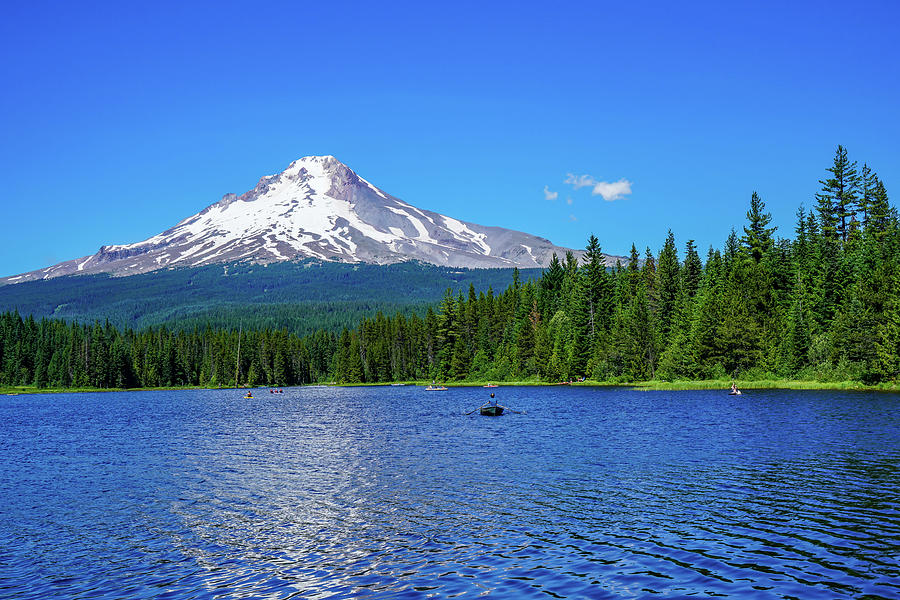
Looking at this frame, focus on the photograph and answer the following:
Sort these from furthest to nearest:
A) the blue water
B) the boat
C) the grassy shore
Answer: the grassy shore
the boat
the blue water

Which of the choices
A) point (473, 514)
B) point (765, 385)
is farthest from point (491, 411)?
point (765, 385)

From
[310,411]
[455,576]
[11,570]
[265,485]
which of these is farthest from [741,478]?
[310,411]

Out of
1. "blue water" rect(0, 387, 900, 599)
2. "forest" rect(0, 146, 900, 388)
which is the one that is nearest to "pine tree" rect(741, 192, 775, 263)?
"forest" rect(0, 146, 900, 388)

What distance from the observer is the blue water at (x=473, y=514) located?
71.1ft

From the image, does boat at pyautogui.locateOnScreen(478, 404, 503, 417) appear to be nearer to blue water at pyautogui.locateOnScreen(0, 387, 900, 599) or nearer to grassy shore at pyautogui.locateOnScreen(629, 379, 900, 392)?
blue water at pyautogui.locateOnScreen(0, 387, 900, 599)

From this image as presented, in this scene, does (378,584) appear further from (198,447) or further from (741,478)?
(198,447)

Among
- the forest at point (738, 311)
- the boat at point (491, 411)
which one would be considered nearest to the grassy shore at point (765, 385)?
the forest at point (738, 311)

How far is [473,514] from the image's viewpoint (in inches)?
1193

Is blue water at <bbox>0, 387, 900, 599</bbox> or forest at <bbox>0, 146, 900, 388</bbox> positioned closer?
blue water at <bbox>0, 387, 900, 599</bbox>

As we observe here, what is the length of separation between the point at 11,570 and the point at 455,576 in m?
15.6

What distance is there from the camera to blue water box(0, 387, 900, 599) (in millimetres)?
21656

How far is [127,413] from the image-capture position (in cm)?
11000

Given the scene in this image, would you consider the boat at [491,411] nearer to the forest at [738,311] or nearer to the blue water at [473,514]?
the blue water at [473,514]

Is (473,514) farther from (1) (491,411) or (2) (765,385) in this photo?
(2) (765,385)
